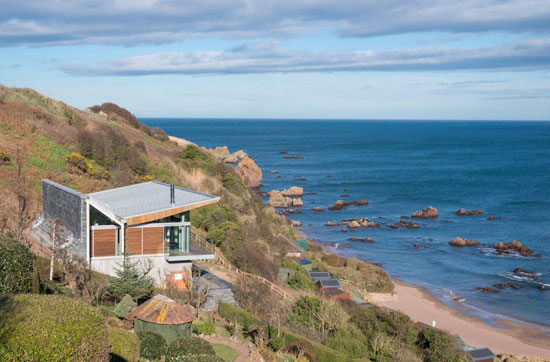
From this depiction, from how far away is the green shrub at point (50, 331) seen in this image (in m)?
7.88

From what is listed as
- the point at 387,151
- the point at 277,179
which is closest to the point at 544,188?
the point at 277,179

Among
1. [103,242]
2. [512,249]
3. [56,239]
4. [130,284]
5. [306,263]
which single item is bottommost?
[512,249]

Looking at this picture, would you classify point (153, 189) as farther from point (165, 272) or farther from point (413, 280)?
point (413, 280)

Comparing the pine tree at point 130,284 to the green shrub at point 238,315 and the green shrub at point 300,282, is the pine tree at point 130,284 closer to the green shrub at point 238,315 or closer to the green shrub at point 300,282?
the green shrub at point 238,315

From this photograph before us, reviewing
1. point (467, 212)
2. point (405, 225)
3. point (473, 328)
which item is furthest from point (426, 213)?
point (473, 328)

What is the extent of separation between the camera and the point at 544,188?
88688mm

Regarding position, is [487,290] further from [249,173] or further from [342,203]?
[249,173]

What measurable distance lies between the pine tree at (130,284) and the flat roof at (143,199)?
2285mm

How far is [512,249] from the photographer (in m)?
51.8

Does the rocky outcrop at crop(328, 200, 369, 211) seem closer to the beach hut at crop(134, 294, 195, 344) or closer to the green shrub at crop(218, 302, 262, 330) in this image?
A: the green shrub at crop(218, 302, 262, 330)

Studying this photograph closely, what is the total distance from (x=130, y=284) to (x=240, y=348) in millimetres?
5007

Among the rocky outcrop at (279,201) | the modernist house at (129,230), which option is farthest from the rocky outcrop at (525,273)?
the rocky outcrop at (279,201)

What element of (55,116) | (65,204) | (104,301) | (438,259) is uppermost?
(55,116)

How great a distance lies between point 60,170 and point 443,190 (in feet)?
224
